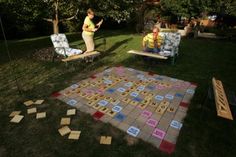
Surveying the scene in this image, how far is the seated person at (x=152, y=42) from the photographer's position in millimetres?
7832

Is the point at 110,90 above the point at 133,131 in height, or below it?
above

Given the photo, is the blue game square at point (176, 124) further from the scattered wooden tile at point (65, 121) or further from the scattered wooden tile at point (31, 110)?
the scattered wooden tile at point (31, 110)

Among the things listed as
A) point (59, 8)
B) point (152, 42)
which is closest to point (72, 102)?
point (152, 42)

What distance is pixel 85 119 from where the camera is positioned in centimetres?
415

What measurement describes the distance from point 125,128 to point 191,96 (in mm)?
2350

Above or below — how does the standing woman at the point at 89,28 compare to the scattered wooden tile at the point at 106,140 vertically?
above

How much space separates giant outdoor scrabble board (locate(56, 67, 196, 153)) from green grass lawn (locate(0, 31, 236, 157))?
0.64 ft

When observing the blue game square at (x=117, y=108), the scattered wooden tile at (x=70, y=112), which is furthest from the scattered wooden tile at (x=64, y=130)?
the blue game square at (x=117, y=108)

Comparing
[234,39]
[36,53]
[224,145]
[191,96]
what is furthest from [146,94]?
[234,39]

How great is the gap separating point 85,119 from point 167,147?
5.87 feet

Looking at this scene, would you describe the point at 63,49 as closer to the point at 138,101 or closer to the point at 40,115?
the point at 40,115

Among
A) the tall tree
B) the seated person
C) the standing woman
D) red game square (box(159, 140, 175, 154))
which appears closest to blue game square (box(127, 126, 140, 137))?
red game square (box(159, 140, 175, 154))

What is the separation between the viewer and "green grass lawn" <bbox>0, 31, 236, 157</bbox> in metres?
3.37

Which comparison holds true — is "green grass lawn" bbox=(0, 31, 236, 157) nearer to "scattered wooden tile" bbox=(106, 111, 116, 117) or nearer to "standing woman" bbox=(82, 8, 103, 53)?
"scattered wooden tile" bbox=(106, 111, 116, 117)
